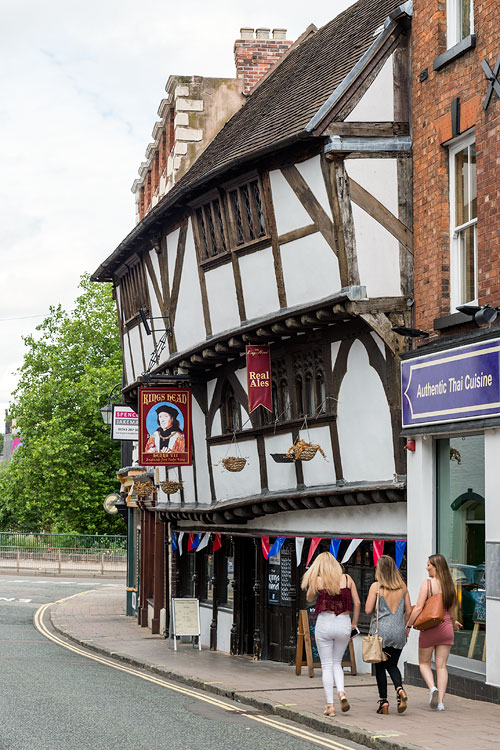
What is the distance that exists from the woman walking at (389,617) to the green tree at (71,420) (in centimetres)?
3653

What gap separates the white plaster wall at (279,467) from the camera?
15586mm

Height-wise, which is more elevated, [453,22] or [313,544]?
[453,22]

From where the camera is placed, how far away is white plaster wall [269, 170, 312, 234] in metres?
14.2

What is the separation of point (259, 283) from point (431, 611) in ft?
21.5

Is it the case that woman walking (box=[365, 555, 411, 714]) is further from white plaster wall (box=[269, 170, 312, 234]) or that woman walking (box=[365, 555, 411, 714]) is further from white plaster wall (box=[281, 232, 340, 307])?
white plaster wall (box=[269, 170, 312, 234])

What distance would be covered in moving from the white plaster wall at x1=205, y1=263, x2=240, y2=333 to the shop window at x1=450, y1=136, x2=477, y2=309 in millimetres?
4476

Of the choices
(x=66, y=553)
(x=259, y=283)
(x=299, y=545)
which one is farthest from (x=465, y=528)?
(x=66, y=553)

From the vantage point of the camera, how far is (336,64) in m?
15.9

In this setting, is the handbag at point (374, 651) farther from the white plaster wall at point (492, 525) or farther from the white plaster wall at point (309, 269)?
the white plaster wall at point (309, 269)

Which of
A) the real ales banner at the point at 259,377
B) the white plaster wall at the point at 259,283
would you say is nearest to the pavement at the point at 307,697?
the real ales banner at the point at 259,377

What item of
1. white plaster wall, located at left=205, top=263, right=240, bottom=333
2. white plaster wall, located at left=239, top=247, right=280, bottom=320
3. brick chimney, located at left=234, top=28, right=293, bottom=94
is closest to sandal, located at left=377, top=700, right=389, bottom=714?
white plaster wall, located at left=239, top=247, right=280, bottom=320

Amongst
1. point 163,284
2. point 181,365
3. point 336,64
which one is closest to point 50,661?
point 181,365

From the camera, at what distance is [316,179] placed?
13766 mm

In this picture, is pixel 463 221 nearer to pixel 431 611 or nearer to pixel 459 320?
pixel 459 320
